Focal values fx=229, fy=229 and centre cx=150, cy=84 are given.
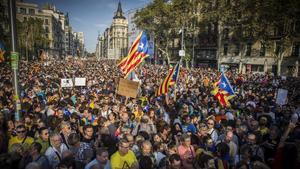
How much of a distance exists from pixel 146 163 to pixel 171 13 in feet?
124

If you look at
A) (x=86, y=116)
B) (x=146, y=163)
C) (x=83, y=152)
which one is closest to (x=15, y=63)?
(x=86, y=116)

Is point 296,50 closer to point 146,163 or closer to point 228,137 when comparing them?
point 228,137

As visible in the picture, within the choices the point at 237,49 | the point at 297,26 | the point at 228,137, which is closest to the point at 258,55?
the point at 237,49

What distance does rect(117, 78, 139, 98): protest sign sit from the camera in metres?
9.45

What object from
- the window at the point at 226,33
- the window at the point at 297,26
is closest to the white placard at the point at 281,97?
the window at the point at 297,26

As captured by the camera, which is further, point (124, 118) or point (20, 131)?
point (124, 118)

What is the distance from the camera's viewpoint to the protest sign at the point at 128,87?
31.0 feet

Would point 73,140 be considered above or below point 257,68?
below

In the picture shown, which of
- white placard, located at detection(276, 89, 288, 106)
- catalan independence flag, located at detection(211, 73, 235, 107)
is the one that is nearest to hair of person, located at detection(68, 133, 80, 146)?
catalan independence flag, located at detection(211, 73, 235, 107)

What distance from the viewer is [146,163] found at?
4281 mm

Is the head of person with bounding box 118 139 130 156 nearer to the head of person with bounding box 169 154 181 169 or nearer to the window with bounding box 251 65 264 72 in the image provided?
the head of person with bounding box 169 154 181 169

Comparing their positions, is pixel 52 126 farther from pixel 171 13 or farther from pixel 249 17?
pixel 171 13

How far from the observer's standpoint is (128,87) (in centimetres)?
951

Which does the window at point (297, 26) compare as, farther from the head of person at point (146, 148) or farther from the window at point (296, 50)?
the head of person at point (146, 148)
